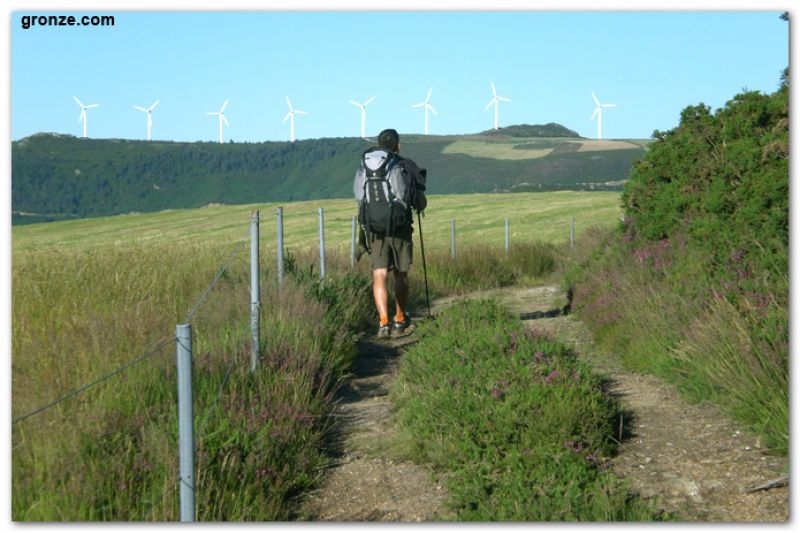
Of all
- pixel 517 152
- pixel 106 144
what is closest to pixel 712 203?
pixel 517 152

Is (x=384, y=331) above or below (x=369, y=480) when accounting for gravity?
above

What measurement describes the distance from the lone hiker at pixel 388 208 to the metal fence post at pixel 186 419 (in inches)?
233

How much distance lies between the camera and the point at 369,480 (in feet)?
18.3

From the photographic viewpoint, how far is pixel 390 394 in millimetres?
7332

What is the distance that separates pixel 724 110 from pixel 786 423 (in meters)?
4.61

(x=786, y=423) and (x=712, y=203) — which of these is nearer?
(x=786, y=423)

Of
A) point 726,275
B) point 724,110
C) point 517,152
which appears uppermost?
point 517,152

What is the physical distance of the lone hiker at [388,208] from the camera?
384 inches

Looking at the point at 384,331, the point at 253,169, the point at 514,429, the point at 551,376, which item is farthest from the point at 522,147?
the point at 514,429

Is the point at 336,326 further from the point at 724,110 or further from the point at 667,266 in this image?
the point at 724,110

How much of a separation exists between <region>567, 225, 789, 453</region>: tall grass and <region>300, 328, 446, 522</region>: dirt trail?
192cm

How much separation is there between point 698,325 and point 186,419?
169 inches

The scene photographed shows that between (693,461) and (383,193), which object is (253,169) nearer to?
(383,193)

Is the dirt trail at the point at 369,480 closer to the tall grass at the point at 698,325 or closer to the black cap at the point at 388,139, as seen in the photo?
the tall grass at the point at 698,325
